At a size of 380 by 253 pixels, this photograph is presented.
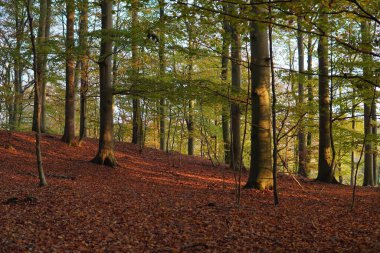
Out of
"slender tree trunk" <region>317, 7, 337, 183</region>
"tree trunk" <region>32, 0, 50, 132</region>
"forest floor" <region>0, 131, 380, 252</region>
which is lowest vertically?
"forest floor" <region>0, 131, 380, 252</region>

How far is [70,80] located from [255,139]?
32.3 ft

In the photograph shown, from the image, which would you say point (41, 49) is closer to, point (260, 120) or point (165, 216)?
point (260, 120)

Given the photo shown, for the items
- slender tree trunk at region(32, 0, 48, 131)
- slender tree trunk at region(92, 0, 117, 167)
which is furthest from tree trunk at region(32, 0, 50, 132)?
slender tree trunk at region(92, 0, 117, 167)

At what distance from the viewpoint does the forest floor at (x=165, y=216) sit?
495 cm

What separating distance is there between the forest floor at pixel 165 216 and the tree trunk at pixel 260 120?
0.51 metres

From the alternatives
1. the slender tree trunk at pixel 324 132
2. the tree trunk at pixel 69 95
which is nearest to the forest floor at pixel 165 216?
the slender tree trunk at pixel 324 132

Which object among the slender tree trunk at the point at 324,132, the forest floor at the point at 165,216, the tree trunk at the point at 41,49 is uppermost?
the tree trunk at the point at 41,49

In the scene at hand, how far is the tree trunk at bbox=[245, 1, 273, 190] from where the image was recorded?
902 centimetres

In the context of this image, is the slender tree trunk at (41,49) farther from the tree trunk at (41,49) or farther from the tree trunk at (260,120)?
the tree trunk at (260,120)

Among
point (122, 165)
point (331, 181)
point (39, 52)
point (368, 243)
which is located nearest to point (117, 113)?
point (122, 165)

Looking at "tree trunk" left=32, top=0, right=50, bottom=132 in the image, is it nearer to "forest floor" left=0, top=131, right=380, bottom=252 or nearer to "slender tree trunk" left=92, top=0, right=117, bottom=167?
"slender tree trunk" left=92, top=0, right=117, bottom=167

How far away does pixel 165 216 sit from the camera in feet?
21.7

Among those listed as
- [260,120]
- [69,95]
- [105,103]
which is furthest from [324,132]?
[69,95]

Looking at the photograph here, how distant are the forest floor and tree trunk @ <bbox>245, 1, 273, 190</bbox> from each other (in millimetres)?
510
